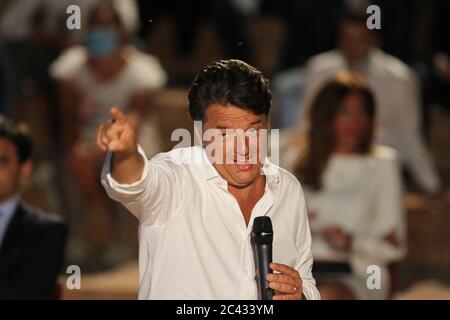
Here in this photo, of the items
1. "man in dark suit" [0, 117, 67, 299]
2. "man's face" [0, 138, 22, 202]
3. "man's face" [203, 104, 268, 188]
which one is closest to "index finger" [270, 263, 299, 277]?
"man's face" [203, 104, 268, 188]

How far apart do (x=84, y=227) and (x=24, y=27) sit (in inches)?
59.7

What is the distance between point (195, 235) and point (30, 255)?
6.04 feet

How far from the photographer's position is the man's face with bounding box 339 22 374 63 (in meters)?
7.63

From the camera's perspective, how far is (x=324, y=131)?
6457mm

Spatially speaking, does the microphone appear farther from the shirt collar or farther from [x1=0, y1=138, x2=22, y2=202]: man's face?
[x1=0, y1=138, x2=22, y2=202]: man's face

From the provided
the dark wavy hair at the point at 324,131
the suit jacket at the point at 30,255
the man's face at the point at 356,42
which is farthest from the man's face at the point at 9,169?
the man's face at the point at 356,42

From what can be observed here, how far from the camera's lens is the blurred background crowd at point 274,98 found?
21.2ft

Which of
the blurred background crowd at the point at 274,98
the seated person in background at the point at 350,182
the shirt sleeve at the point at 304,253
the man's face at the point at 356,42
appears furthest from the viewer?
the man's face at the point at 356,42

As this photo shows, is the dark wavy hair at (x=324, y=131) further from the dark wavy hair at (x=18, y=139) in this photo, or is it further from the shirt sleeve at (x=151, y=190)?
the shirt sleeve at (x=151, y=190)

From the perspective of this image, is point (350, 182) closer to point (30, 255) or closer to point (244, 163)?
point (30, 255)

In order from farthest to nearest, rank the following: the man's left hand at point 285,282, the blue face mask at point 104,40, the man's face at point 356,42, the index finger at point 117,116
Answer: the blue face mask at point 104,40 < the man's face at point 356,42 < the man's left hand at point 285,282 < the index finger at point 117,116

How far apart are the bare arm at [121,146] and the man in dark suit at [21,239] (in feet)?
5.96

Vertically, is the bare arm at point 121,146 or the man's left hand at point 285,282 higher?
the bare arm at point 121,146
